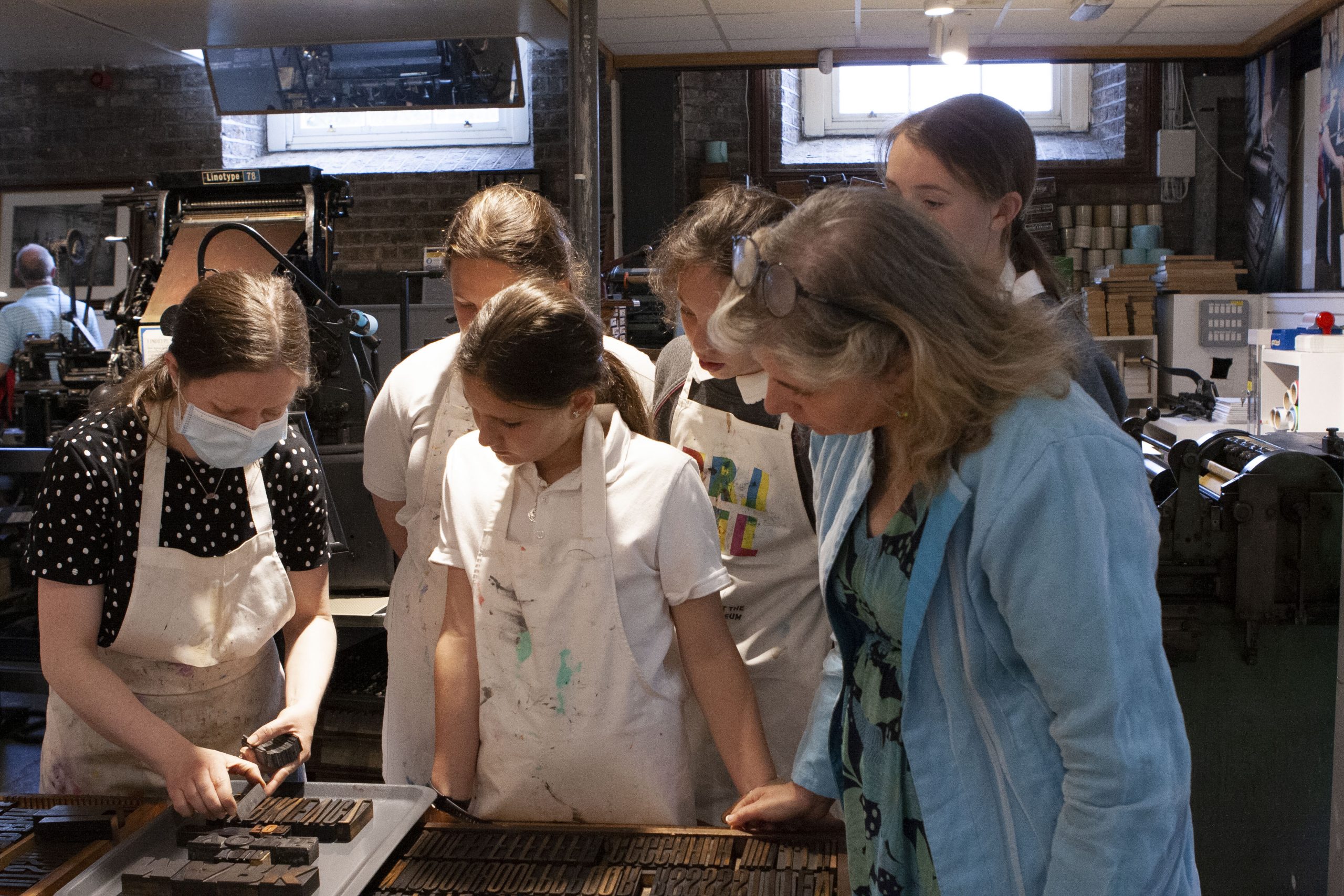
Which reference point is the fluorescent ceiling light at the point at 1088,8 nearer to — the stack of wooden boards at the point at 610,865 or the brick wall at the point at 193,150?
the brick wall at the point at 193,150

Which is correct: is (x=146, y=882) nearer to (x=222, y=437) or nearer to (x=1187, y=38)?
(x=222, y=437)

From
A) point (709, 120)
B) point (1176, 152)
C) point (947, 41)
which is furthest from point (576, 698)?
point (1176, 152)

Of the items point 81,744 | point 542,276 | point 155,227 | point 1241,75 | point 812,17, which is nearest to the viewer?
point 81,744

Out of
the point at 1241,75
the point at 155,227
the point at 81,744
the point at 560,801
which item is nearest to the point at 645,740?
the point at 560,801

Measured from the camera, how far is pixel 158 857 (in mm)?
1325

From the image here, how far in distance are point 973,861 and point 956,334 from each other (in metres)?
0.47

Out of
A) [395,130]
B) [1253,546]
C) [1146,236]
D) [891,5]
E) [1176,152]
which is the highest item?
[891,5]

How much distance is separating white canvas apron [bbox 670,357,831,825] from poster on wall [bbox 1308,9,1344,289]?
5373mm

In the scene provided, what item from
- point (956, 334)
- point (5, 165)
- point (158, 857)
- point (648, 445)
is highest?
point (5, 165)

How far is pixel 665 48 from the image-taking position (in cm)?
659

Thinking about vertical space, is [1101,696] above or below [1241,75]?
below

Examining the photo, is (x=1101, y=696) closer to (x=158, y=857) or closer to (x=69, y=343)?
(x=158, y=857)

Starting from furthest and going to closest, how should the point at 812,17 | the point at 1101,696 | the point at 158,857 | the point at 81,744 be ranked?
the point at 812,17 < the point at 81,744 < the point at 158,857 < the point at 1101,696

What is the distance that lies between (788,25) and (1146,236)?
111 inches
